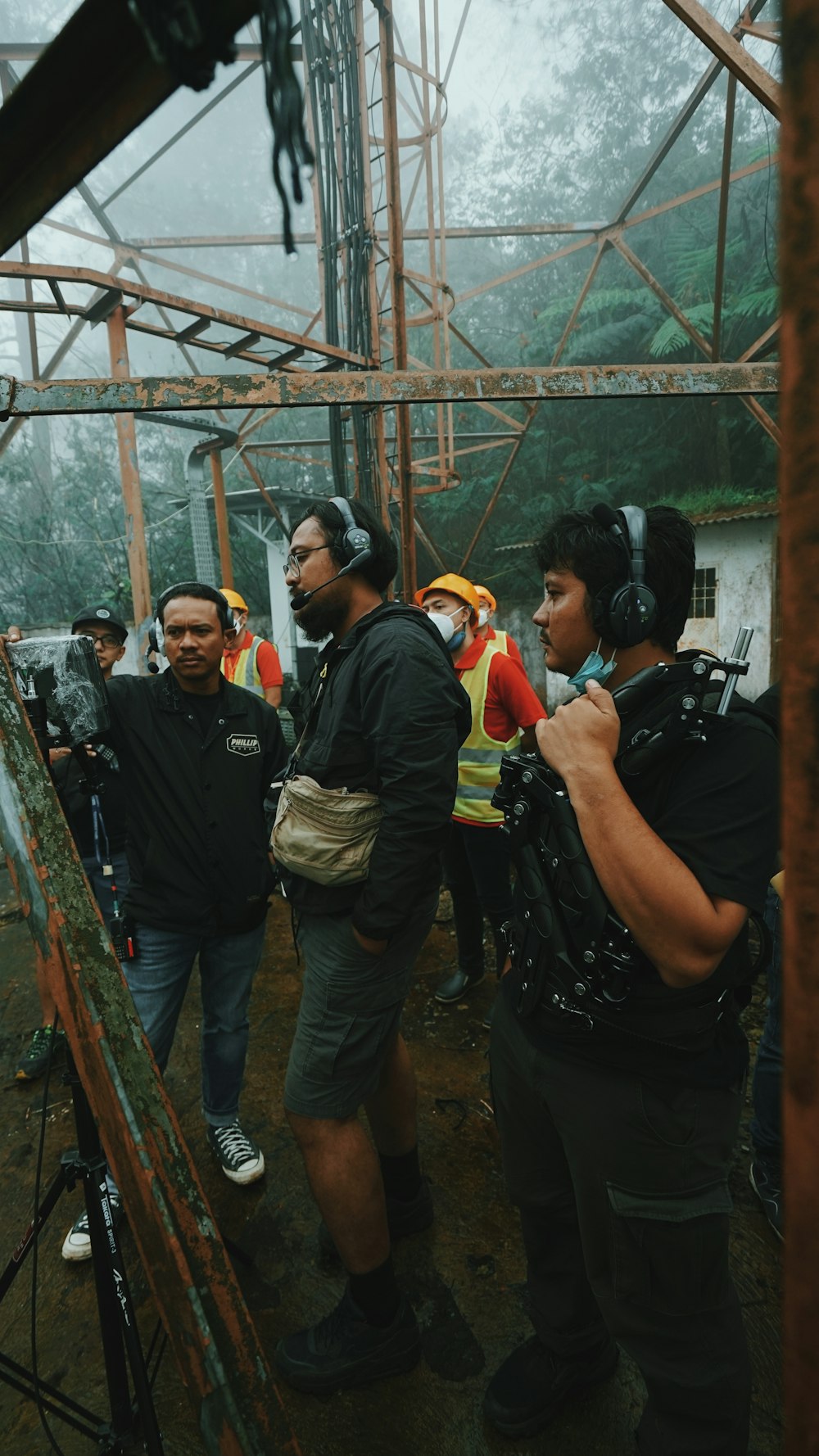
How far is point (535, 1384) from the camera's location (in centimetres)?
197

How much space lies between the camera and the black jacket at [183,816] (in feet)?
8.61

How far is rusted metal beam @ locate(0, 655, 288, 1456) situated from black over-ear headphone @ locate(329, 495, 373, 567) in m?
1.23

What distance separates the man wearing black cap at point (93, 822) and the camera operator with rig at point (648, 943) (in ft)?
6.63

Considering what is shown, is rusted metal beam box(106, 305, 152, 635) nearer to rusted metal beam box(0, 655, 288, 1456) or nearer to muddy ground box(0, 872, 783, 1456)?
muddy ground box(0, 872, 783, 1456)

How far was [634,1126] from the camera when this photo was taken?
4.95 ft

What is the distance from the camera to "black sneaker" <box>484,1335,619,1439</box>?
6.37ft

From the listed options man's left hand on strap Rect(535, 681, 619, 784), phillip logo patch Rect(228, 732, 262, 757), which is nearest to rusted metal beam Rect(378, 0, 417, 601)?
phillip logo patch Rect(228, 732, 262, 757)

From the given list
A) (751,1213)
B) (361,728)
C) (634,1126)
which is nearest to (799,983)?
(634,1126)

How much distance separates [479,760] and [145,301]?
14.9 feet

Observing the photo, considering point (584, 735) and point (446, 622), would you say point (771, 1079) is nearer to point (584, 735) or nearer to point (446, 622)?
point (584, 735)

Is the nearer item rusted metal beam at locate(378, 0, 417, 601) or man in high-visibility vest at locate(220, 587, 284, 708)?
rusted metal beam at locate(378, 0, 417, 601)

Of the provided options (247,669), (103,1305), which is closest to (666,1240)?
(103,1305)

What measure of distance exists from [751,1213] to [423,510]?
20634 mm

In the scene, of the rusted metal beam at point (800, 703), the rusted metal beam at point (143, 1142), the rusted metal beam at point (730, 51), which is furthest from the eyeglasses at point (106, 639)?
the rusted metal beam at point (800, 703)
